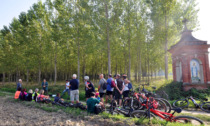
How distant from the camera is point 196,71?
1245 cm

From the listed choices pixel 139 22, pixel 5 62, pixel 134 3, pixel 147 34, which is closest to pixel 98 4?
pixel 134 3

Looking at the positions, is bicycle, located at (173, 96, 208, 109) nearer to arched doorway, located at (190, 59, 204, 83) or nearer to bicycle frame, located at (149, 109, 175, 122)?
arched doorway, located at (190, 59, 204, 83)

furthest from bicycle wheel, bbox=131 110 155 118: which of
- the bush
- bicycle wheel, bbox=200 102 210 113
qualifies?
the bush

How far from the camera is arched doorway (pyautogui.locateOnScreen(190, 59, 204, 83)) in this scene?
40.3ft

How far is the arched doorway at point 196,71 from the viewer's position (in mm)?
12297

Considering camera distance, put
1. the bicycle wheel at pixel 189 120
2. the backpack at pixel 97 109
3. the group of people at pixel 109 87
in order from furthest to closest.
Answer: the group of people at pixel 109 87 → the backpack at pixel 97 109 → the bicycle wheel at pixel 189 120

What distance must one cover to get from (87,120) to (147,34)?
19.5m

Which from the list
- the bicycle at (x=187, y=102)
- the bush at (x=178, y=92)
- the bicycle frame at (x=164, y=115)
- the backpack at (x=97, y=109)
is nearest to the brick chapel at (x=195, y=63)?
the bush at (x=178, y=92)

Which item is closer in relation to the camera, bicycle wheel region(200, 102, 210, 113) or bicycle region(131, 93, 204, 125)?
bicycle region(131, 93, 204, 125)

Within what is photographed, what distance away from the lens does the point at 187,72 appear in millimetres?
12375

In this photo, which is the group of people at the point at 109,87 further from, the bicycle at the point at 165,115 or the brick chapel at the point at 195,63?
the brick chapel at the point at 195,63

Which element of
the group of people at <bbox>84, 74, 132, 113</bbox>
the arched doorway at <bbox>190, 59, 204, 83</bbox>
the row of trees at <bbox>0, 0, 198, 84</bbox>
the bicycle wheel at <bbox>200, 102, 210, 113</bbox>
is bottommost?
the bicycle wheel at <bbox>200, 102, 210, 113</bbox>

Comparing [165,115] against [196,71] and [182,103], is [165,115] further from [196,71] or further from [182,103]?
[196,71]

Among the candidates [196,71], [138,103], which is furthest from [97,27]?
[138,103]
